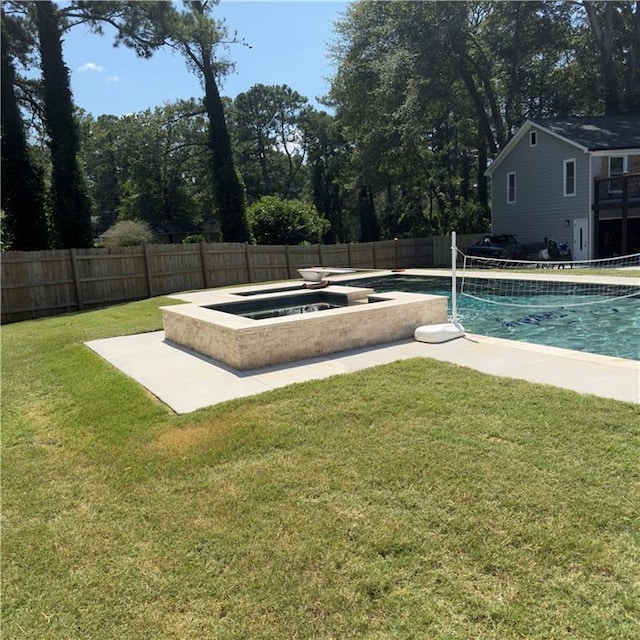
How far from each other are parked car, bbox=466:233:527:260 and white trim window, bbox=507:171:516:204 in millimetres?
2552

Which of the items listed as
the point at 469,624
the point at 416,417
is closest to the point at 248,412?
the point at 416,417

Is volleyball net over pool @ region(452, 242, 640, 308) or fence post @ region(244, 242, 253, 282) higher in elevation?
fence post @ region(244, 242, 253, 282)

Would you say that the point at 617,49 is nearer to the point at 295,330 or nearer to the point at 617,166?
the point at 617,166

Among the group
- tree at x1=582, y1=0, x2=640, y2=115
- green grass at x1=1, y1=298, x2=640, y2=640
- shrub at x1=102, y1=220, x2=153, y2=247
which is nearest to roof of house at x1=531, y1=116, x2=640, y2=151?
tree at x1=582, y1=0, x2=640, y2=115

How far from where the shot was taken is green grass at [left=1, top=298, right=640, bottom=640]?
2.56 metres

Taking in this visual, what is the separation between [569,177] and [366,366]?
21.8m

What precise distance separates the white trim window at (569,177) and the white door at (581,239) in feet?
4.57

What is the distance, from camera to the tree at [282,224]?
27141mm

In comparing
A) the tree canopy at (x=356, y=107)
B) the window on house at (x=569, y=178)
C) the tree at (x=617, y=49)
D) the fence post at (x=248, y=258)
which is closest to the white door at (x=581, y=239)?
the window on house at (x=569, y=178)

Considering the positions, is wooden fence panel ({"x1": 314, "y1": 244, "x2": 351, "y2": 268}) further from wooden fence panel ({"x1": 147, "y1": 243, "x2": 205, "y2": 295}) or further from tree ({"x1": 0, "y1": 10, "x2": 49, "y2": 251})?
tree ({"x1": 0, "y1": 10, "x2": 49, "y2": 251})

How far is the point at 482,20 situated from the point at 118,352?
106 feet

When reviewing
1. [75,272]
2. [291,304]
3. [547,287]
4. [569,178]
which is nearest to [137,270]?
[75,272]

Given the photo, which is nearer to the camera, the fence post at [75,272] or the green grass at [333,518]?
the green grass at [333,518]

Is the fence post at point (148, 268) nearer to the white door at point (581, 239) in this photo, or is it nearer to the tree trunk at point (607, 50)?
the white door at point (581, 239)
